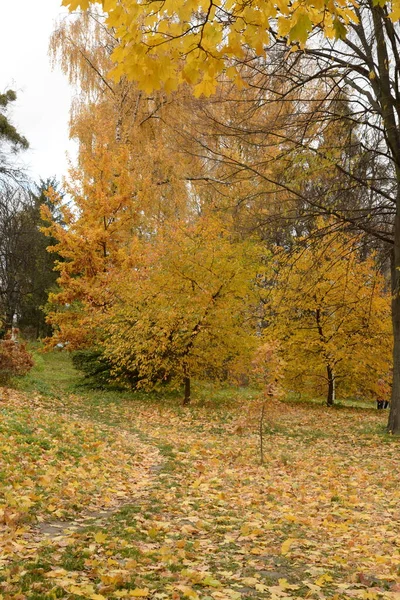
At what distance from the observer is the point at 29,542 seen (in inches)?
146

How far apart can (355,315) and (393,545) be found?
38.7 feet

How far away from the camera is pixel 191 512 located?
17.0 feet

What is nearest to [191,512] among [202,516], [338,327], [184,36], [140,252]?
[202,516]

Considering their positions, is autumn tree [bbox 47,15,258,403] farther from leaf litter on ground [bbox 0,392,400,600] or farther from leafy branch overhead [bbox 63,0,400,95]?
leafy branch overhead [bbox 63,0,400,95]

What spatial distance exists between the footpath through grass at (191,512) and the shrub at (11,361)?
8.61 ft

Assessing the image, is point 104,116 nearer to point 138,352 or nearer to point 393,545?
point 138,352

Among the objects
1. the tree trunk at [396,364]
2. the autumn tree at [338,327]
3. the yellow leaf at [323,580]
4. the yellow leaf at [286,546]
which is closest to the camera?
the yellow leaf at [323,580]

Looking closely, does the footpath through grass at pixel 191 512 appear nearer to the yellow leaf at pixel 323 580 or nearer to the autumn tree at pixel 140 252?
the yellow leaf at pixel 323 580

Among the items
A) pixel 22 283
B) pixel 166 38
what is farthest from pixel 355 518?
pixel 22 283

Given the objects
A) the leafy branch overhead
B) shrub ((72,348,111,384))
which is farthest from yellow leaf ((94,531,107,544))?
shrub ((72,348,111,384))

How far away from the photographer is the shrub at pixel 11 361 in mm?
12930

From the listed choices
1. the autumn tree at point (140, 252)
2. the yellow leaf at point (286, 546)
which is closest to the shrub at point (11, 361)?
the autumn tree at point (140, 252)

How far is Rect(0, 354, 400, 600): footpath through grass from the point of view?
3285 mm

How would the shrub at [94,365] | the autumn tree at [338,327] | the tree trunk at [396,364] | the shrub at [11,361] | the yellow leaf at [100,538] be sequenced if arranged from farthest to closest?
the shrub at [94,365]
the autumn tree at [338,327]
the shrub at [11,361]
the tree trunk at [396,364]
the yellow leaf at [100,538]
